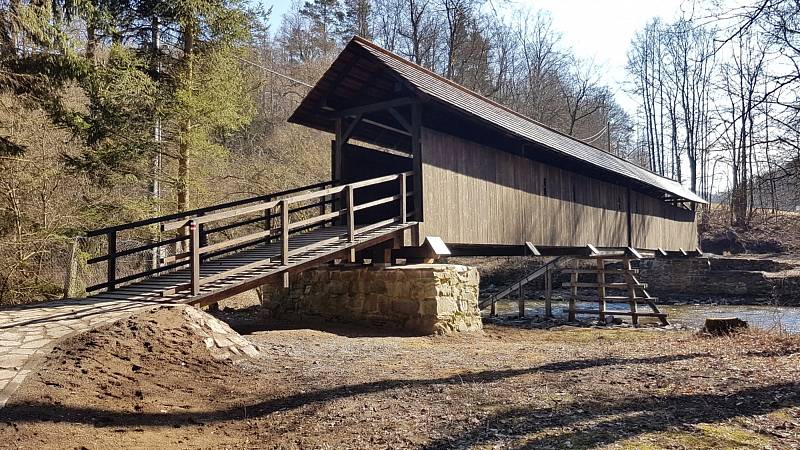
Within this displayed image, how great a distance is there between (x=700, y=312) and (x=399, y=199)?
14524 mm

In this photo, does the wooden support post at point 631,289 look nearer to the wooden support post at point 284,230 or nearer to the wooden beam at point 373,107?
the wooden beam at point 373,107

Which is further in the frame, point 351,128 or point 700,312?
point 700,312

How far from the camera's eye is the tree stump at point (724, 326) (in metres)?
8.57

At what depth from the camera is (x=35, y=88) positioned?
9.81 meters

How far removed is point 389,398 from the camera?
16.2 ft

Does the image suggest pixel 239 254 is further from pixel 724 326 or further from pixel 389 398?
pixel 724 326

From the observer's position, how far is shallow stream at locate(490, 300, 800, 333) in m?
16.4

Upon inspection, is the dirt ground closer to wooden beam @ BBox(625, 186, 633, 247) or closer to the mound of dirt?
the mound of dirt

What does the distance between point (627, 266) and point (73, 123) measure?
48.8 ft

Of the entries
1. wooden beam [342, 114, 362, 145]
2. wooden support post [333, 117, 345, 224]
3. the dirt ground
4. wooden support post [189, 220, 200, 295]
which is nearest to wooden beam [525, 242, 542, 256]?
wooden support post [333, 117, 345, 224]

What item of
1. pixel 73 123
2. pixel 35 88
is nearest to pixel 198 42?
pixel 73 123

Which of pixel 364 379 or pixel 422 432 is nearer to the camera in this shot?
pixel 422 432

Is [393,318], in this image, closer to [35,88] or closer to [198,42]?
[35,88]

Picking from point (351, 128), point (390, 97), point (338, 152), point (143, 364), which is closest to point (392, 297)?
point (338, 152)
